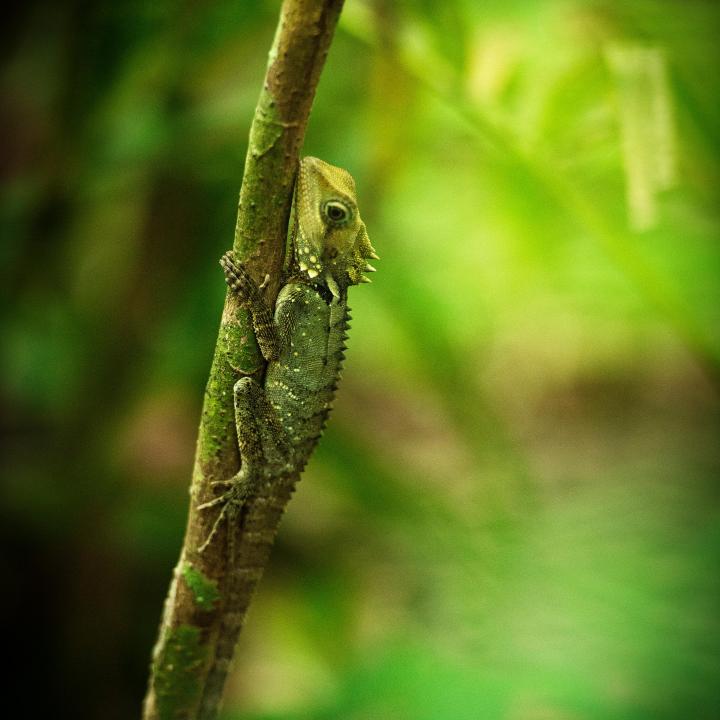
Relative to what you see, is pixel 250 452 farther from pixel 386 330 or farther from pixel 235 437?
pixel 386 330

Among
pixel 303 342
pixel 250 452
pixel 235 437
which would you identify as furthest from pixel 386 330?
pixel 235 437

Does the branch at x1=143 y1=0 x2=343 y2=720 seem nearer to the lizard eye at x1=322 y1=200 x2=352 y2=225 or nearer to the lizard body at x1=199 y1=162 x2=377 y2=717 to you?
the lizard body at x1=199 y1=162 x2=377 y2=717

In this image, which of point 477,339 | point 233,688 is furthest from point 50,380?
point 477,339

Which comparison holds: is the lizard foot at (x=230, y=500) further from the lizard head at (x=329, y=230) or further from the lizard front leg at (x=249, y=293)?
the lizard head at (x=329, y=230)

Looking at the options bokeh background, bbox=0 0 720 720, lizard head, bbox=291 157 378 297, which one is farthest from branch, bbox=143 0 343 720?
bokeh background, bbox=0 0 720 720

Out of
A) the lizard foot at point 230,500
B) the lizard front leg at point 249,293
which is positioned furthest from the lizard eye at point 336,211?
the lizard foot at point 230,500
